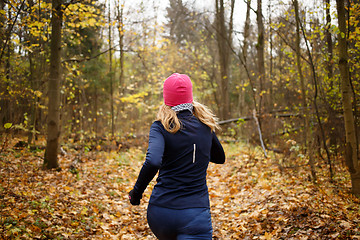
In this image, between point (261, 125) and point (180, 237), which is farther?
point (261, 125)

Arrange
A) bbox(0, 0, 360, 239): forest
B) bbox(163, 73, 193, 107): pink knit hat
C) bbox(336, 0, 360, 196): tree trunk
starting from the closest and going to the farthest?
bbox(163, 73, 193, 107): pink knit hat < bbox(0, 0, 360, 239): forest < bbox(336, 0, 360, 196): tree trunk

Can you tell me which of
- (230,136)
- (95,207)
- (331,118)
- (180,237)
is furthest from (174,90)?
(230,136)

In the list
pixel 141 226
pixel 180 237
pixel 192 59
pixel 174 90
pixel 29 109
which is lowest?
pixel 141 226

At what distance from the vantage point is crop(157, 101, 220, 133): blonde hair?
91.0 inches

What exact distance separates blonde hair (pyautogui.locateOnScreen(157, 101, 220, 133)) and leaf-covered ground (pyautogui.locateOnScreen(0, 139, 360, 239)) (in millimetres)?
3234

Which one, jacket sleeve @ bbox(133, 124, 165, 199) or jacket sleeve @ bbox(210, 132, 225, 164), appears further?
jacket sleeve @ bbox(210, 132, 225, 164)

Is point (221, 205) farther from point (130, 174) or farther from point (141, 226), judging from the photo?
point (130, 174)

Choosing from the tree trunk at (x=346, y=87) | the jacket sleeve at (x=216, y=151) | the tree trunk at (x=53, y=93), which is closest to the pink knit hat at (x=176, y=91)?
the jacket sleeve at (x=216, y=151)

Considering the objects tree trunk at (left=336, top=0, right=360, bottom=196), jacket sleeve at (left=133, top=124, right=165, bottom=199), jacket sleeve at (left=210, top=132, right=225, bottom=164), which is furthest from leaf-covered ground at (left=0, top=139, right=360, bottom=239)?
jacket sleeve at (left=133, top=124, right=165, bottom=199)

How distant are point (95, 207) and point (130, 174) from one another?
11.5ft

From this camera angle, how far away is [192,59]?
2506 cm

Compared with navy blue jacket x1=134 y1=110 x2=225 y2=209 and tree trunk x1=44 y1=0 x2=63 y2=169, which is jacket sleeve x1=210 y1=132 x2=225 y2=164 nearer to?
navy blue jacket x1=134 y1=110 x2=225 y2=209

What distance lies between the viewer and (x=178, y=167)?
2.31 m

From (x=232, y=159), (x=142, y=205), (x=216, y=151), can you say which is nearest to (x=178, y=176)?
(x=216, y=151)
